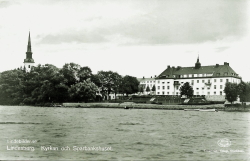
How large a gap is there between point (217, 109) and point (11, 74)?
52224 millimetres

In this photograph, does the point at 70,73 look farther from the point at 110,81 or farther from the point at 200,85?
the point at 200,85

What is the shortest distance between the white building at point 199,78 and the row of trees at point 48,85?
3659 centimetres

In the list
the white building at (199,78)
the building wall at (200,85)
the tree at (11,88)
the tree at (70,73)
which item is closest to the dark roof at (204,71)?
the white building at (199,78)

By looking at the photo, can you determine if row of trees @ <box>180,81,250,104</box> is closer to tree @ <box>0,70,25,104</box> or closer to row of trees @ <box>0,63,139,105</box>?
row of trees @ <box>0,63,139,105</box>

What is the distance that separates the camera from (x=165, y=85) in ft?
423

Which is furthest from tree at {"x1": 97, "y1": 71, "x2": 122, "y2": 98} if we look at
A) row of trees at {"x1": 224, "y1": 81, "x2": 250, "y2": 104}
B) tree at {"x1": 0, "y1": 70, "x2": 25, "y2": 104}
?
row of trees at {"x1": 224, "y1": 81, "x2": 250, "y2": 104}

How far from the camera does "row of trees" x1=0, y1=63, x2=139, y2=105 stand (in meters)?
88.8

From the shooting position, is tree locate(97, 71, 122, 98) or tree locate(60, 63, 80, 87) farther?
tree locate(97, 71, 122, 98)

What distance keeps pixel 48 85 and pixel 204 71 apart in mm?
57748

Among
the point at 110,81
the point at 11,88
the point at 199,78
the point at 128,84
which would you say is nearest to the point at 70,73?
the point at 11,88

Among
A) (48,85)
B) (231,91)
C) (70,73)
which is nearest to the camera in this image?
(231,91)

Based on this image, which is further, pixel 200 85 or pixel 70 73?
pixel 200 85

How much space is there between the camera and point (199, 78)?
121 m

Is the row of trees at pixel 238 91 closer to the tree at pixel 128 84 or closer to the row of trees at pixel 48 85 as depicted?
the row of trees at pixel 48 85
